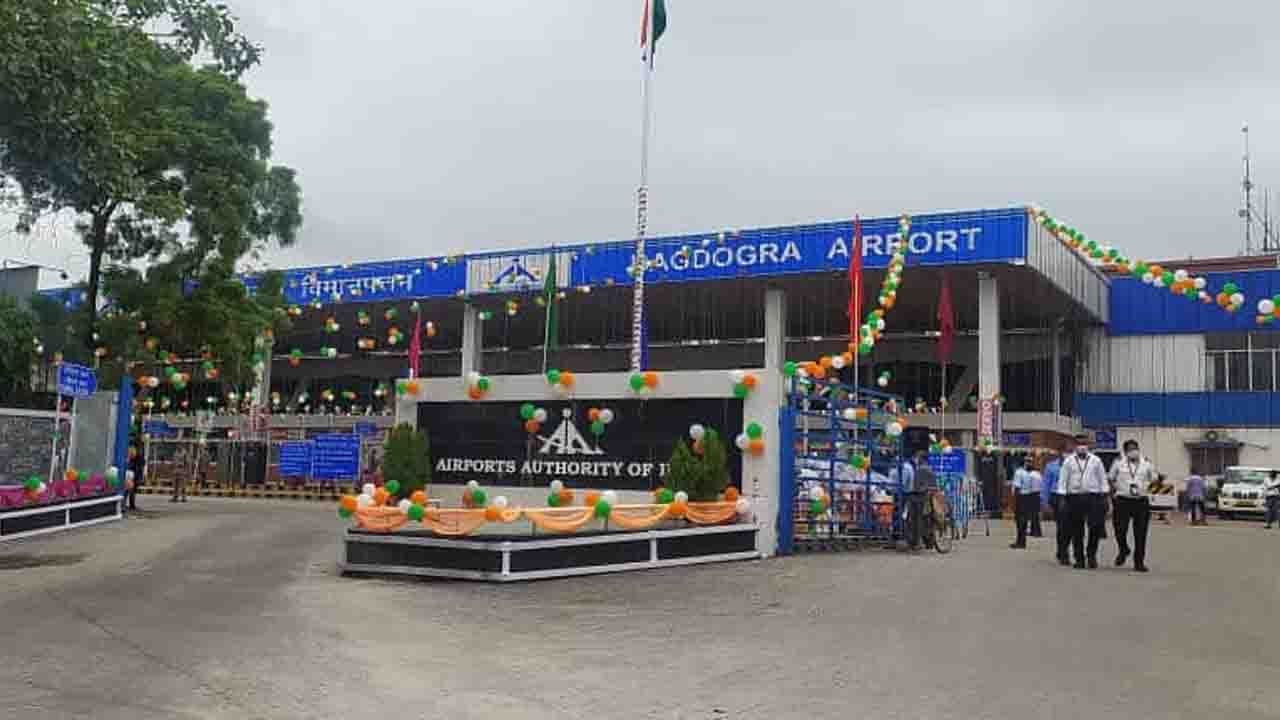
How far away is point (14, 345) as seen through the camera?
25.1 metres

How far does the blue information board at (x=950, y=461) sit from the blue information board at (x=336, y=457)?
1658 centimetres

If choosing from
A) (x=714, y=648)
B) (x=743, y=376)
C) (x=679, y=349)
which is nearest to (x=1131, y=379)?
(x=679, y=349)

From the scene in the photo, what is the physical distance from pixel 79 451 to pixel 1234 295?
22812mm

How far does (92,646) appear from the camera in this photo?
856 cm

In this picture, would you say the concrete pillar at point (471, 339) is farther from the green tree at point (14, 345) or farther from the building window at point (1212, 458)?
the building window at point (1212, 458)

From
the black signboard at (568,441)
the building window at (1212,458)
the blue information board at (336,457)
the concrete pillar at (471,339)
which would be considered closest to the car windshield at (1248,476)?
the building window at (1212,458)

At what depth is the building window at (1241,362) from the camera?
38.9 m

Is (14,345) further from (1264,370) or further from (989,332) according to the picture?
(1264,370)

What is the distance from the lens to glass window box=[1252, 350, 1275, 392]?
3881 centimetres

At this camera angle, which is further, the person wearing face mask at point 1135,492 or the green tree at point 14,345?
the green tree at point 14,345

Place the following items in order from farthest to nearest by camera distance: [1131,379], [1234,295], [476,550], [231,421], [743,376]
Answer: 1. [231,421]
2. [1131,379]
3. [1234,295]
4. [743,376]
5. [476,550]

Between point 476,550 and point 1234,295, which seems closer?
point 476,550

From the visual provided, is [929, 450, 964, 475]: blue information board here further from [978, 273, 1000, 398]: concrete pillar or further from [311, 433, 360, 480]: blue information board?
[311, 433, 360, 480]: blue information board

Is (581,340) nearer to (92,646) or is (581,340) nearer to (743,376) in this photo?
(743,376)
